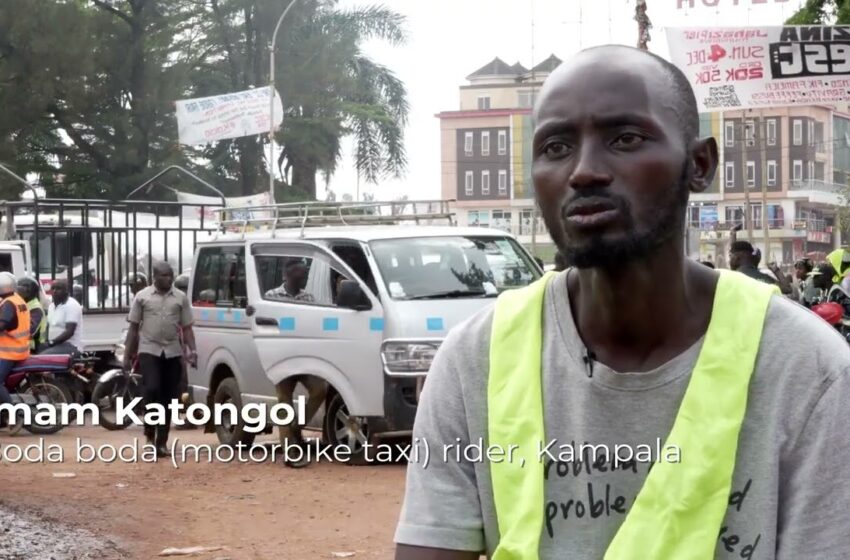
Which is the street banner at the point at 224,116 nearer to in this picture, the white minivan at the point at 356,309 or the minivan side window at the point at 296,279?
the white minivan at the point at 356,309

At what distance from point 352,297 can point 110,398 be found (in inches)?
212

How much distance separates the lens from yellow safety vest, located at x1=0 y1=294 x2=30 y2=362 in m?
15.5

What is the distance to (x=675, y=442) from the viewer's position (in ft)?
6.03

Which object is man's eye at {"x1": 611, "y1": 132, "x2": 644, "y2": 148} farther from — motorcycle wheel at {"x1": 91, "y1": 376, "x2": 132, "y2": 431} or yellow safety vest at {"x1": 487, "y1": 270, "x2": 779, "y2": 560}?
motorcycle wheel at {"x1": 91, "y1": 376, "x2": 132, "y2": 431}

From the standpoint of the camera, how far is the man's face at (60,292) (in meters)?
17.3

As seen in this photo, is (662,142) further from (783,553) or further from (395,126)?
(395,126)

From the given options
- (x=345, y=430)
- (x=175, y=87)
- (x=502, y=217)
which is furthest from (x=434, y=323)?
(x=502, y=217)

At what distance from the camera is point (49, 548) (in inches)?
345

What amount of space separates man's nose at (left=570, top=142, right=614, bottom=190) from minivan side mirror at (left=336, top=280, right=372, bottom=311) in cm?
1016

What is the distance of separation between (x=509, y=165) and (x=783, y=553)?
85.8 metres

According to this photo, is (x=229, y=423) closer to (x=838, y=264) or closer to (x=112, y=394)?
(x=112, y=394)

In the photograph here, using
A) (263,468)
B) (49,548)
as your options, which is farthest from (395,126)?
(49,548)

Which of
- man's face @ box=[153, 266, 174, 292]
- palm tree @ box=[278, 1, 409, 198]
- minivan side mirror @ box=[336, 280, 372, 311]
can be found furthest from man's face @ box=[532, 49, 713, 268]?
palm tree @ box=[278, 1, 409, 198]

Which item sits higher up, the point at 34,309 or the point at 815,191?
the point at 815,191
